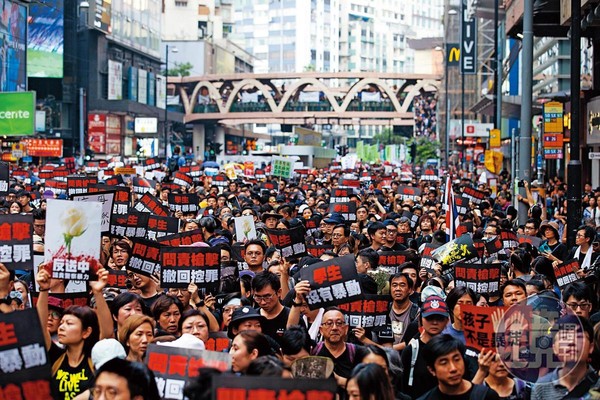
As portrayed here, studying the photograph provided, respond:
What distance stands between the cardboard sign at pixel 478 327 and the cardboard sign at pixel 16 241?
412 cm

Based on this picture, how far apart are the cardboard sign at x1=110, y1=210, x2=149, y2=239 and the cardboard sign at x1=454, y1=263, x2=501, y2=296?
202 inches

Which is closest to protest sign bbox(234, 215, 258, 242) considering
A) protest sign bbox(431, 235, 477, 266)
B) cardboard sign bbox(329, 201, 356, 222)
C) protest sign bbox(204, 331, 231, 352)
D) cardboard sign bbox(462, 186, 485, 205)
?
protest sign bbox(431, 235, 477, 266)

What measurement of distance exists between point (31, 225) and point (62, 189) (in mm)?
15135

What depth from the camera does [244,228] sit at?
15.1m

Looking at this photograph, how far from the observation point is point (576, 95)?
1730cm

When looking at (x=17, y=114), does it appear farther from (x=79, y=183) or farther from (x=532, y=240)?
(x=532, y=240)

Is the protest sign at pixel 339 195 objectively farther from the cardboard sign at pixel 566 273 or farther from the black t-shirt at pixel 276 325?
the black t-shirt at pixel 276 325

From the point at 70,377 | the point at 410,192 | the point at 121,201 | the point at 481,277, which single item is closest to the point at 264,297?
the point at 70,377

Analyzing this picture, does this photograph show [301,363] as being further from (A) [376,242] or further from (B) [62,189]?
(B) [62,189]

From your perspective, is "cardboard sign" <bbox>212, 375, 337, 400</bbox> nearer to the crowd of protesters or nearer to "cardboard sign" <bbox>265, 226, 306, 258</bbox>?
the crowd of protesters

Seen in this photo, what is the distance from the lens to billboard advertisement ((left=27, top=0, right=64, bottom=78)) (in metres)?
71.1

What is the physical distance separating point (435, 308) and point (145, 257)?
3789 millimetres

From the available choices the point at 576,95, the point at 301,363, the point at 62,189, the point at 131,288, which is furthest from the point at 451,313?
the point at 62,189

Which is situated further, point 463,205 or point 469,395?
point 463,205
